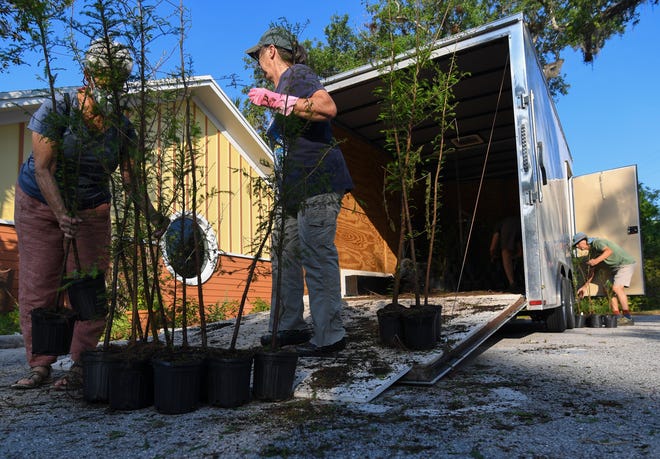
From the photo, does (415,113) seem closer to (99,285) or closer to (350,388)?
(350,388)

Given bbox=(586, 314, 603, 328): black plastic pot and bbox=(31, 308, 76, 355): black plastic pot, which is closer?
bbox=(31, 308, 76, 355): black plastic pot

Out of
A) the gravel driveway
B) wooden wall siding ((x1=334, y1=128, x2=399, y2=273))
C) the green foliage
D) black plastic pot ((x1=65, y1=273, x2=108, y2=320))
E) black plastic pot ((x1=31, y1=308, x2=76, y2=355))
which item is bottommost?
the gravel driveway

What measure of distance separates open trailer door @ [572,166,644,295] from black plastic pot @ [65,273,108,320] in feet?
31.0

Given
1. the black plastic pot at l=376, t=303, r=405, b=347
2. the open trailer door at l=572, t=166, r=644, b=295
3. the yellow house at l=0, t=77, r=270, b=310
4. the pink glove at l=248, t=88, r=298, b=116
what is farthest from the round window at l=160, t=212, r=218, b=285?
the open trailer door at l=572, t=166, r=644, b=295

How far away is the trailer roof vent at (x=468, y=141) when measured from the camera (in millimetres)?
8141

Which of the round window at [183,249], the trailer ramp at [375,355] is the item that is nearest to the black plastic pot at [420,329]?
the trailer ramp at [375,355]

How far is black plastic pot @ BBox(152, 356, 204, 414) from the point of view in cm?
228

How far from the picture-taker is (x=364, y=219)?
309 inches

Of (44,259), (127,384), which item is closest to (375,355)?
(127,384)

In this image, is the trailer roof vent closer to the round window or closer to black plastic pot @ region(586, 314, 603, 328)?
Result: black plastic pot @ region(586, 314, 603, 328)

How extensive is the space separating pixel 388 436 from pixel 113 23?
2.22 meters

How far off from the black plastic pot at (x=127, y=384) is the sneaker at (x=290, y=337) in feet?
3.50

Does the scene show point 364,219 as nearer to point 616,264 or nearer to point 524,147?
point 524,147

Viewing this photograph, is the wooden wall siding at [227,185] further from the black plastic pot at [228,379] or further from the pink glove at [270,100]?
the black plastic pot at [228,379]
